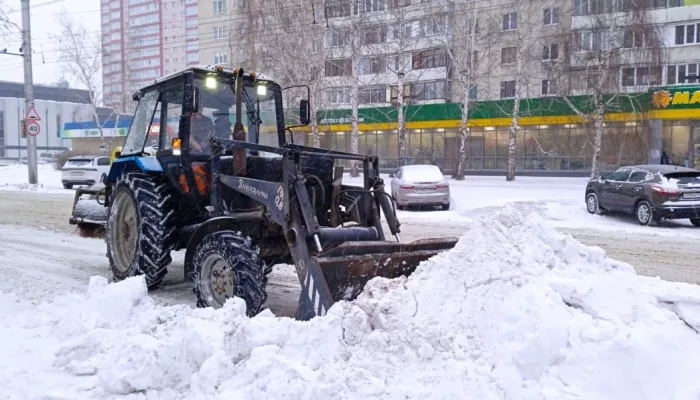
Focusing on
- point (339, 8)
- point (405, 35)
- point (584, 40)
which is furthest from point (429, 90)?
point (584, 40)

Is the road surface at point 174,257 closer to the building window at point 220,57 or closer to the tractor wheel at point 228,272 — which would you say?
the tractor wheel at point 228,272

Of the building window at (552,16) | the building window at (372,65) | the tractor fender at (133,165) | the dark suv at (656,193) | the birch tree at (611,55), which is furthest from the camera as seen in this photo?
the building window at (552,16)

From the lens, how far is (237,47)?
31203mm

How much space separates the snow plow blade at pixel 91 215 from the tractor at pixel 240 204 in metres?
0.84

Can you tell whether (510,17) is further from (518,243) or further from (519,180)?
(518,243)

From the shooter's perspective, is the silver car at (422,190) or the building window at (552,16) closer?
the silver car at (422,190)

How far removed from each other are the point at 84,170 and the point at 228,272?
24763 mm

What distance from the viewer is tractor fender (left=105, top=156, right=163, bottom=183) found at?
6.95m

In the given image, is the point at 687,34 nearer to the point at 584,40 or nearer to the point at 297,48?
the point at 584,40

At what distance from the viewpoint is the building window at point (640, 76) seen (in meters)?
28.5

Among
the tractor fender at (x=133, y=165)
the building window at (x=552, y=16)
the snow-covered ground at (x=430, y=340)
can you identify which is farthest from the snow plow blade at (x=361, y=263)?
the building window at (x=552, y=16)

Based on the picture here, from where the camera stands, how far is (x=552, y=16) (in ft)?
110

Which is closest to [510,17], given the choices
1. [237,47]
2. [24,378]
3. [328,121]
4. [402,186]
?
[328,121]

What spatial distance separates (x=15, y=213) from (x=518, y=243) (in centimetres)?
1597
